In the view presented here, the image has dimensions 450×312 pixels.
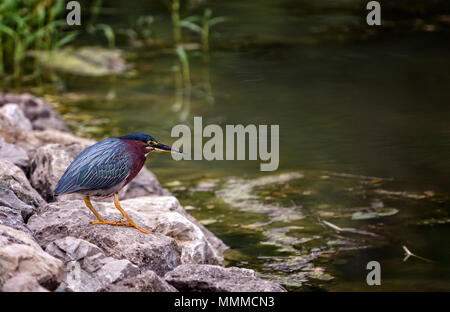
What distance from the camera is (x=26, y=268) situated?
365cm

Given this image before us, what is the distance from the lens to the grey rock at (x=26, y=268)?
3.50m

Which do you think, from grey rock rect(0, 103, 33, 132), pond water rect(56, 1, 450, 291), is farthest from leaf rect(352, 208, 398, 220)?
grey rock rect(0, 103, 33, 132)

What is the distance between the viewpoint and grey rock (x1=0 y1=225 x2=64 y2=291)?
3.50m

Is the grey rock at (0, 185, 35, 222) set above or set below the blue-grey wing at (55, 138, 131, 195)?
below

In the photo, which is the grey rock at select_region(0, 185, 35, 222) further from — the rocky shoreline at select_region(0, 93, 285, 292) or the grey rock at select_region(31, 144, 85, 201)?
the grey rock at select_region(31, 144, 85, 201)

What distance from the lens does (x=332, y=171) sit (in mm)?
7320

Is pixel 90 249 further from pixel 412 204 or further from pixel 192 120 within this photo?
pixel 192 120

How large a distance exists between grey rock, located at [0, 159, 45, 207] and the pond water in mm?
1516

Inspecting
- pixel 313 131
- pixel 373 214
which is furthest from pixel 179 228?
pixel 313 131

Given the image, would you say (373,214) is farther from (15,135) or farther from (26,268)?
(26,268)

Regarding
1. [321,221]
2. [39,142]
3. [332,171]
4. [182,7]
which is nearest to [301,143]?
[332,171]

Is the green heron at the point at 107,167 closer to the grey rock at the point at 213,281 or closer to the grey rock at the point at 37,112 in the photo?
the grey rock at the point at 213,281

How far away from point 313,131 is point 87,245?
4.89 m

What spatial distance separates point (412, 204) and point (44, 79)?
22.3ft
